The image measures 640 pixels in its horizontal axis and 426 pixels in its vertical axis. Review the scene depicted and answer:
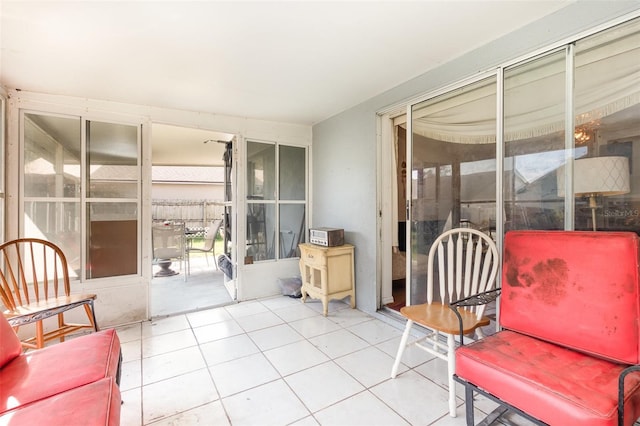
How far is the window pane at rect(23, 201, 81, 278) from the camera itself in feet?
8.48

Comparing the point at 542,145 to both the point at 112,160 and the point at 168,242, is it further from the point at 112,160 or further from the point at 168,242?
the point at 168,242

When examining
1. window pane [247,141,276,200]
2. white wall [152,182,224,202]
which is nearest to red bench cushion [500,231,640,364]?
window pane [247,141,276,200]

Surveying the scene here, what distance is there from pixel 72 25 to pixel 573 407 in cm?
309

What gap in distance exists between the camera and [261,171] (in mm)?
3697

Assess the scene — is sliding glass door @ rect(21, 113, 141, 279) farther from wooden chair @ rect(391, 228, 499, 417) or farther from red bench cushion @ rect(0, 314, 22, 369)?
wooden chair @ rect(391, 228, 499, 417)

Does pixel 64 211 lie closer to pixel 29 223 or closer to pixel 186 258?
pixel 29 223

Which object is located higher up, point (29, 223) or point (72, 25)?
point (72, 25)

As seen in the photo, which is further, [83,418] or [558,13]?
[558,13]

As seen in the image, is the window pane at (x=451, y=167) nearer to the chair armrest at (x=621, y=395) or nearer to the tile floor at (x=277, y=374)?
the tile floor at (x=277, y=374)

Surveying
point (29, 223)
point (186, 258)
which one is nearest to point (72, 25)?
point (29, 223)

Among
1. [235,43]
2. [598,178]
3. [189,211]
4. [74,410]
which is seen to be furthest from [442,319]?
[189,211]

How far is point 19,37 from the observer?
1783mm

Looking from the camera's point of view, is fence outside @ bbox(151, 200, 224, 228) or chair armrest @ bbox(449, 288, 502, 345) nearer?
chair armrest @ bbox(449, 288, 502, 345)

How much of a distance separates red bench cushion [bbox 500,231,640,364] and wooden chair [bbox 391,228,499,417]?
20 centimetres
